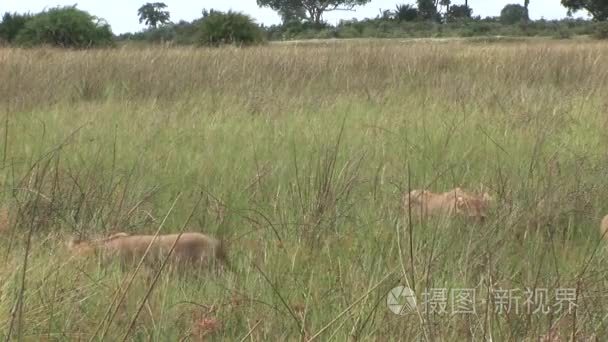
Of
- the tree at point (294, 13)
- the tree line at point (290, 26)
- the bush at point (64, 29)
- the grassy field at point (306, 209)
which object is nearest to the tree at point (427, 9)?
the tree line at point (290, 26)

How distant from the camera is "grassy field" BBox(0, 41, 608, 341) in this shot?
164 cm

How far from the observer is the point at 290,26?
144ft

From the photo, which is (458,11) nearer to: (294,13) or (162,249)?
(294,13)

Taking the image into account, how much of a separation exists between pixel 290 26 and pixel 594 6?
14.3 metres

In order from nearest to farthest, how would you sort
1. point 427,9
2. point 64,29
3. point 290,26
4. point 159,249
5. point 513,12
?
point 159,249, point 64,29, point 290,26, point 427,9, point 513,12

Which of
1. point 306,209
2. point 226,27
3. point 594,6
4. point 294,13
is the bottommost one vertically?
point 294,13

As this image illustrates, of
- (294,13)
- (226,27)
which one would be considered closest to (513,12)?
(294,13)

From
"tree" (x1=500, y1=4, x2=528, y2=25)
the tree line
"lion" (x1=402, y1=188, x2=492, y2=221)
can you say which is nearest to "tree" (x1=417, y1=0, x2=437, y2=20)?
the tree line

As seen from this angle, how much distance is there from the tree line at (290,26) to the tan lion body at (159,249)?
851 cm

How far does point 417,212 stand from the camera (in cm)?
238

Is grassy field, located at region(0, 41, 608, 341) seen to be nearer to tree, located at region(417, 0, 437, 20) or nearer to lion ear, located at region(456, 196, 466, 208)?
lion ear, located at region(456, 196, 466, 208)

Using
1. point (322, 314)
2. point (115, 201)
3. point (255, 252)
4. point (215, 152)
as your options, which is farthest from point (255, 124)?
point (322, 314)

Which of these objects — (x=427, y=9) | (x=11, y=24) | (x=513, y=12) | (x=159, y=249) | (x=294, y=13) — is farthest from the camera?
(x=513, y=12)

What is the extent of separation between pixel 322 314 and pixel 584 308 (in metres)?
0.49
